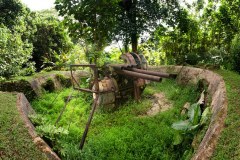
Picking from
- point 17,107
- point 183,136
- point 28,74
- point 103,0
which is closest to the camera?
point 183,136

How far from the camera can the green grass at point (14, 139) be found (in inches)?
148

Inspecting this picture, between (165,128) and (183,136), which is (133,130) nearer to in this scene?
(165,128)

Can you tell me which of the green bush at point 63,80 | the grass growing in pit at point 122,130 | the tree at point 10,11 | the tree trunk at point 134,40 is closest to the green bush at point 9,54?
the grass growing in pit at point 122,130

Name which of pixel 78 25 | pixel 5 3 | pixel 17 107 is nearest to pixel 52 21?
pixel 5 3

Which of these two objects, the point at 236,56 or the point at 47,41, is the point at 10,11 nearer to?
the point at 47,41

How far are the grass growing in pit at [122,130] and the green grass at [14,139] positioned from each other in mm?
603

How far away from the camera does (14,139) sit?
4.13 m

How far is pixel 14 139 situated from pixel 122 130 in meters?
3.10

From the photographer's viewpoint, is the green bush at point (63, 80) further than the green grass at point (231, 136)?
Yes

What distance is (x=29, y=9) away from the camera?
1800cm

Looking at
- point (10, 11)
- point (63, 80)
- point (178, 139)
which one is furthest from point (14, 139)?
point (10, 11)

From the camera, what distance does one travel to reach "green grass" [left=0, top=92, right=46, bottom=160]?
3.75m

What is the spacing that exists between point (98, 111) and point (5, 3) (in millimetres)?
9203

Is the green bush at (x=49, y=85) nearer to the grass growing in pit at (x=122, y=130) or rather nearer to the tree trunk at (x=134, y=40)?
the grass growing in pit at (x=122, y=130)
